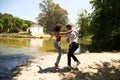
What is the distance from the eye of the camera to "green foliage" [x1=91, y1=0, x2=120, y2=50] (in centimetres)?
2822

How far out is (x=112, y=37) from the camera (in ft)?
94.7

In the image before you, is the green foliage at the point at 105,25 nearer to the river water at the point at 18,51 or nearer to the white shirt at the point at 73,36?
the river water at the point at 18,51

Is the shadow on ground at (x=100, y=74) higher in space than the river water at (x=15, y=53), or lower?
higher

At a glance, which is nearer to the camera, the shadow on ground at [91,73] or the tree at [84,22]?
the shadow on ground at [91,73]

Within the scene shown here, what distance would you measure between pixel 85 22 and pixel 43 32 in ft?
230

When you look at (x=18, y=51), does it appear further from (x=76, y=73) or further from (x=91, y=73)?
(x=91, y=73)

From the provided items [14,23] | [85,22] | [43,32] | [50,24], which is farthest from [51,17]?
[85,22]

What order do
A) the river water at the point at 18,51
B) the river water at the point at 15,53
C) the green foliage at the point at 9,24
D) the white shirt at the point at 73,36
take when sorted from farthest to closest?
the green foliage at the point at 9,24, the river water at the point at 18,51, the river water at the point at 15,53, the white shirt at the point at 73,36

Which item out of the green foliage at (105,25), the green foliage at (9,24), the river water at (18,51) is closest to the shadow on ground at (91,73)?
the river water at (18,51)

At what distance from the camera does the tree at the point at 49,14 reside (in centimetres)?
Result: 9138

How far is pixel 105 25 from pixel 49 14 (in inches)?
2508

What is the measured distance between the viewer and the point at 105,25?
30031 millimetres

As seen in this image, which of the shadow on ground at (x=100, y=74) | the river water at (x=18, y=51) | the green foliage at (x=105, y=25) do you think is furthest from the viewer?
the green foliage at (x=105, y=25)

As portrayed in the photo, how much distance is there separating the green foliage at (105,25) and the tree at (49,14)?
2367 inches
